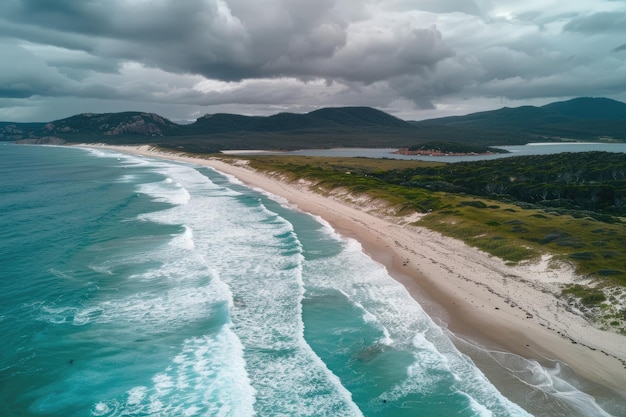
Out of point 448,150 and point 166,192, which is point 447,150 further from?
point 166,192

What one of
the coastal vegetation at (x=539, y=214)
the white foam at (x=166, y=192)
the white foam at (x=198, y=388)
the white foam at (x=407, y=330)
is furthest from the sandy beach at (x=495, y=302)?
the white foam at (x=166, y=192)

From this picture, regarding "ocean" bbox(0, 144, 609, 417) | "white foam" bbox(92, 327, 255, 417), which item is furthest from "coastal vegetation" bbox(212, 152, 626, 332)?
"white foam" bbox(92, 327, 255, 417)

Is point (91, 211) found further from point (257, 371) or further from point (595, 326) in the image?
point (595, 326)

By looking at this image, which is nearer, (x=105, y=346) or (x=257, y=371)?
(x=257, y=371)

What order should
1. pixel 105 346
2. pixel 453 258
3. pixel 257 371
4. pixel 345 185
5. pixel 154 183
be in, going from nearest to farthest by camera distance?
pixel 257 371, pixel 105 346, pixel 453 258, pixel 345 185, pixel 154 183

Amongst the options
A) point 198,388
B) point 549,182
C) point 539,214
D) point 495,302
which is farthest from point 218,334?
point 549,182

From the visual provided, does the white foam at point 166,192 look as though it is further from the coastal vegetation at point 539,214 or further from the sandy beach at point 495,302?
the sandy beach at point 495,302

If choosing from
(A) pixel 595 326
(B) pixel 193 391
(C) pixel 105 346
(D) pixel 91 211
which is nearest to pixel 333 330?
(B) pixel 193 391
